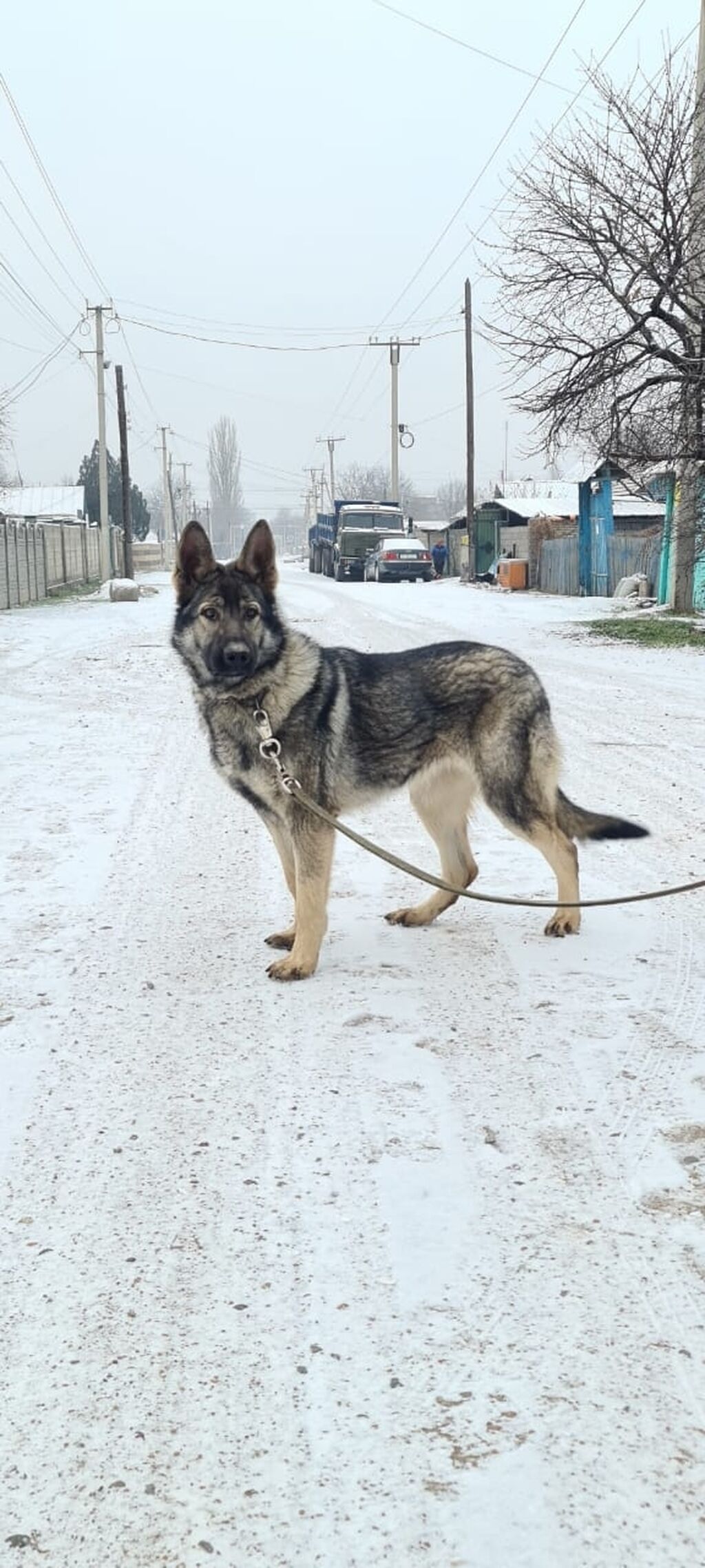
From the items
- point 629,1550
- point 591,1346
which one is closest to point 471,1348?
point 591,1346

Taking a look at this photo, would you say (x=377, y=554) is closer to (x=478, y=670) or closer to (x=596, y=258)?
(x=596, y=258)

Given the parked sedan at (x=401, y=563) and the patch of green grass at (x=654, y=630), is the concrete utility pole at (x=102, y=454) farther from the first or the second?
the patch of green grass at (x=654, y=630)

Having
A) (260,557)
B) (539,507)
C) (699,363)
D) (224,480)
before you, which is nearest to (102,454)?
(539,507)

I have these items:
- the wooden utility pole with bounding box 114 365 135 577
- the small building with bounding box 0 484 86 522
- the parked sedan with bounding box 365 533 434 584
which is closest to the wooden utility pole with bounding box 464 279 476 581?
the parked sedan with bounding box 365 533 434 584

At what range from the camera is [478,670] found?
4.71m

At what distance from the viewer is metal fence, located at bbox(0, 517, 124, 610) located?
27.9 m

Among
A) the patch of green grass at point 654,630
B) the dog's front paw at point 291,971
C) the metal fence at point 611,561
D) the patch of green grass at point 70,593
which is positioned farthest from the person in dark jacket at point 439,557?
the dog's front paw at point 291,971

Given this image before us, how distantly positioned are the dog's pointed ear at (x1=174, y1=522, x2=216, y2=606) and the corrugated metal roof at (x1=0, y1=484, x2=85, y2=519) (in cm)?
7459

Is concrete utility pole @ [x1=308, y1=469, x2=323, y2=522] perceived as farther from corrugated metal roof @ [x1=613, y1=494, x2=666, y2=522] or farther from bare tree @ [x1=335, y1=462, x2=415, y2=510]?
corrugated metal roof @ [x1=613, y1=494, x2=666, y2=522]

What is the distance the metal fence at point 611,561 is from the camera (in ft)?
95.2

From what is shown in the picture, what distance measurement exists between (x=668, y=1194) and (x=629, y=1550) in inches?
41.6

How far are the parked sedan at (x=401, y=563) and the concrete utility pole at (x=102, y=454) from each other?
32.5 feet

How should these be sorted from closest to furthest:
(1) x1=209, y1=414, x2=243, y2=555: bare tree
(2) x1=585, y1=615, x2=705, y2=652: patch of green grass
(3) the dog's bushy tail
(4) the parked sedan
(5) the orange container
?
(3) the dog's bushy tail, (2) x1=585, y1=615, x2=705, y2=652: patch of green grass, (5) the orange container, (4) the parked sedan, (1) x1=209, y1=414, x2=243, y2=555: bare tree

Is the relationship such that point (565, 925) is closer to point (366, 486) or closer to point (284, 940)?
point (284, 940)
